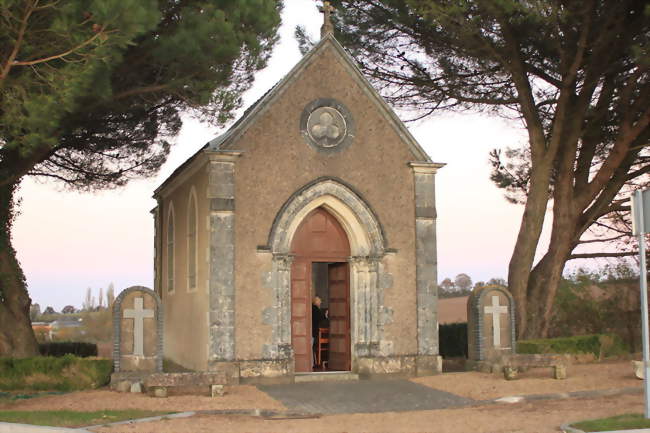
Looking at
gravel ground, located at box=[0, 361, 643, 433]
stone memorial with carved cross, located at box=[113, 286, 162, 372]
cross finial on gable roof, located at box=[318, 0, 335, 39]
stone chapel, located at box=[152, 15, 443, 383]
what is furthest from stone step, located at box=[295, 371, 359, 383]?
cross finial on gable roof, located at box=[318, 0, 335, 39]

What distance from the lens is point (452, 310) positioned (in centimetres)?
5434

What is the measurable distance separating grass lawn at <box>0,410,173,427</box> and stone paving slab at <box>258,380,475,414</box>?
250 cm

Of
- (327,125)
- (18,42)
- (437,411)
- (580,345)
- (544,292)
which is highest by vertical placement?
(18,42)

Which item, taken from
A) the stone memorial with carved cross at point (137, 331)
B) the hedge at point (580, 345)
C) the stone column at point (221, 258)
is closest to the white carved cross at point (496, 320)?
the hedge at point (580, 345)

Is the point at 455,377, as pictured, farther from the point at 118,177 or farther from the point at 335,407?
the point at 118,177

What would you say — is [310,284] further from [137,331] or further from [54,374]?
[54,374]

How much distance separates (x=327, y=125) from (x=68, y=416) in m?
7.93

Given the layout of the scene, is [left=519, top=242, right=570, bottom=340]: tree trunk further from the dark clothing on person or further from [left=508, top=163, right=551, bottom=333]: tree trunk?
the dark clothing on person

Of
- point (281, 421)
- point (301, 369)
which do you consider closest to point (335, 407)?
point (281, 421)

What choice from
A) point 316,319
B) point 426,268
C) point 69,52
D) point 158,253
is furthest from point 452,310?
point 69,52

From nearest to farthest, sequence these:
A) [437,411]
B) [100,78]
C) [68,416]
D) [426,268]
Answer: [68,416]
[437,411]
[100,78]
[426,268]

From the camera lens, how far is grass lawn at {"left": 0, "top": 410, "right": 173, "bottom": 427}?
11.3 m

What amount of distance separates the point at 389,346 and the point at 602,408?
17.9 ft

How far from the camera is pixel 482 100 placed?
22.7 meters
